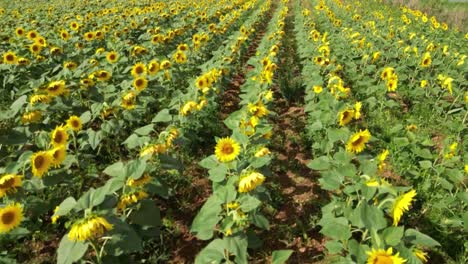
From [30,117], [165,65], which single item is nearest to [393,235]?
[30,117]

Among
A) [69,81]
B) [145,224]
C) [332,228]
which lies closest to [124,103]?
[69,81]

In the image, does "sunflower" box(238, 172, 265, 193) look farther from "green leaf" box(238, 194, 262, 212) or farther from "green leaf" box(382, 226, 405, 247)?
"green leaf" box(382, 226, 405, 247)

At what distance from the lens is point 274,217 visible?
13.2 feet

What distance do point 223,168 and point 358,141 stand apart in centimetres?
137

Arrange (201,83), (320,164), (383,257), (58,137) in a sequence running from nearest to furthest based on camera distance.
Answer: (383,257)
(58,137)
(320,164)
(201,83)

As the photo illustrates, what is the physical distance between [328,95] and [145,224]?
10.6 ft

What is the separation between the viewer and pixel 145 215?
303 centimetres

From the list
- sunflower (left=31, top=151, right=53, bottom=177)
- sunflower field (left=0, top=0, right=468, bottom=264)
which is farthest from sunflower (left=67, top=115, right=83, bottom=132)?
sunflower (left=31, top=151, right=53, bottom=177)

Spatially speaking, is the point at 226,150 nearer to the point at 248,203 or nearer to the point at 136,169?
the point at 248,203

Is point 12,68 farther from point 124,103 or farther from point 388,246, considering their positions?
point 388,246

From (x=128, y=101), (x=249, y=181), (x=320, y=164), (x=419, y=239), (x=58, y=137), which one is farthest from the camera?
(x=128, y=101)

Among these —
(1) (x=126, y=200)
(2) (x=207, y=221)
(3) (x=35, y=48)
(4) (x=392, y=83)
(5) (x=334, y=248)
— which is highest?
(3) (x=35, y=48)

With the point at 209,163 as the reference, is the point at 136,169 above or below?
above

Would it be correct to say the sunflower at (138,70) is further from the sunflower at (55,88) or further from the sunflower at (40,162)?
the sunflower at (40,162)
